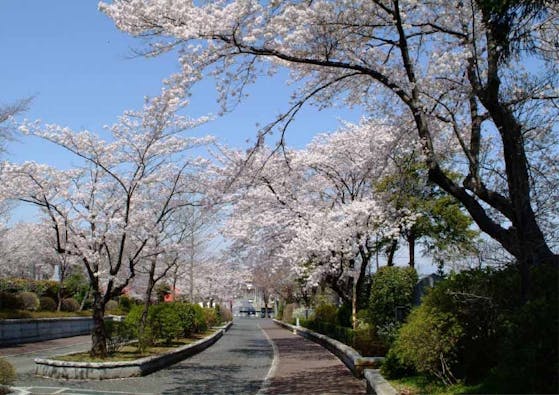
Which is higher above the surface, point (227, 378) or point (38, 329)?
point (38, 329)

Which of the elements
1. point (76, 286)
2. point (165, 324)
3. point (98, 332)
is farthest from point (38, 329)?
point (76, 286)

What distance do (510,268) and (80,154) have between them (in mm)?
12044

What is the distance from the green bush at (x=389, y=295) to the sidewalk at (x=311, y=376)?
1.67m

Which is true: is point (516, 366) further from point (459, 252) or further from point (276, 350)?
point (459, 252)

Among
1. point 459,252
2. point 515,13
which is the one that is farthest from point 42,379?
point 459,252

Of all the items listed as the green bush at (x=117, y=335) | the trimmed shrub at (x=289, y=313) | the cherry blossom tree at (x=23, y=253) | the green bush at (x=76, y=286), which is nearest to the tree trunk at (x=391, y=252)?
the green bush at (x=117, y=335)

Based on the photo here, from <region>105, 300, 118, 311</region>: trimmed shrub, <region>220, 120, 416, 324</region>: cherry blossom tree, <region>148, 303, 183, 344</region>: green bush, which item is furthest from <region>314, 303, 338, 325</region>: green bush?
<region>105, 300, 118, 311</region>: trimmed shrub

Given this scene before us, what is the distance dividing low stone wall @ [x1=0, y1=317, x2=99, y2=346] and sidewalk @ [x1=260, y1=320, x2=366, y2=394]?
11.0 metres

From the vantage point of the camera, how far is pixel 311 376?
13922mm

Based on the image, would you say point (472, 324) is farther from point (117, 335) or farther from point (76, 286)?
point (76, 286)

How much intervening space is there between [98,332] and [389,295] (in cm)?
766

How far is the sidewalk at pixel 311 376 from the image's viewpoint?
11594 millimetres

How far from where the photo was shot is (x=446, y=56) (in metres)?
10.5

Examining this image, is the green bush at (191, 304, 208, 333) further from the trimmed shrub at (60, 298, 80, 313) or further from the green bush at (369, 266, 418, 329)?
the green bush at (369, 266, 418, 329)
